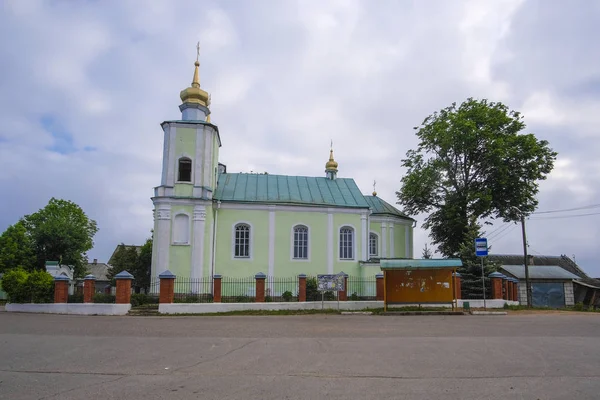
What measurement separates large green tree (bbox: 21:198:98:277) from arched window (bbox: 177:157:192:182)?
15595 mm

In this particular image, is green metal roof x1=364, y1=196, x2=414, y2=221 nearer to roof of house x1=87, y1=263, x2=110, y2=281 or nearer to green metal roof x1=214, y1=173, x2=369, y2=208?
green metal roof x1=214, y1=173, x2=369, y2=208

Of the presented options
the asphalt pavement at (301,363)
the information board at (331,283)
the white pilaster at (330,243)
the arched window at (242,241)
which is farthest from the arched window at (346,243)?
the asphalt pavement at (301,363)

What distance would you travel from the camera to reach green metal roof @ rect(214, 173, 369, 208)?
2911cm

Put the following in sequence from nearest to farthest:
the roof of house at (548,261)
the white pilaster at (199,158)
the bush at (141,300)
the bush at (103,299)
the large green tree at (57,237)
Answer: the bush at (103,299), the bush at (141,300), the white pilaster at (199,158), the large green tree at (57,237), the roof of house at (548,261)

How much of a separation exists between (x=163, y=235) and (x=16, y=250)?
55.4 ft

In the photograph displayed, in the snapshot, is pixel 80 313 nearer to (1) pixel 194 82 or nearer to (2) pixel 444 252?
(1) pixel 194 82

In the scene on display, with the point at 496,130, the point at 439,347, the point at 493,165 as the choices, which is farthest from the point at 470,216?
the point at 439,347

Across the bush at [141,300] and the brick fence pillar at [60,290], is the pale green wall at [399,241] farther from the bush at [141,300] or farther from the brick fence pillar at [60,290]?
the brick fence pillar at [60,290]

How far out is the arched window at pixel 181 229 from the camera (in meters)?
26.0

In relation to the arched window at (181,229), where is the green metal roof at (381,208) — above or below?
above

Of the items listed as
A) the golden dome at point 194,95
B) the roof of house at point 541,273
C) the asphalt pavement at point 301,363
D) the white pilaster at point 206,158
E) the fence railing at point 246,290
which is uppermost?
the golden dome at point 194,95

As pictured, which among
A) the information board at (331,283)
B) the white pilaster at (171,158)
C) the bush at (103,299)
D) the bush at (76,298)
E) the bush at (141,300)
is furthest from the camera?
the white pilaster at (171,158)

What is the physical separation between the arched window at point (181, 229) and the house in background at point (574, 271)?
75.8 ft

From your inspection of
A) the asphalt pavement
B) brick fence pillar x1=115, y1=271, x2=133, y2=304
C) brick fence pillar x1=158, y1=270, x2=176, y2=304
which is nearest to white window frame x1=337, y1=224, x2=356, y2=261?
brick fence pillar x1=158, y1=270, x2=176, y2=304
